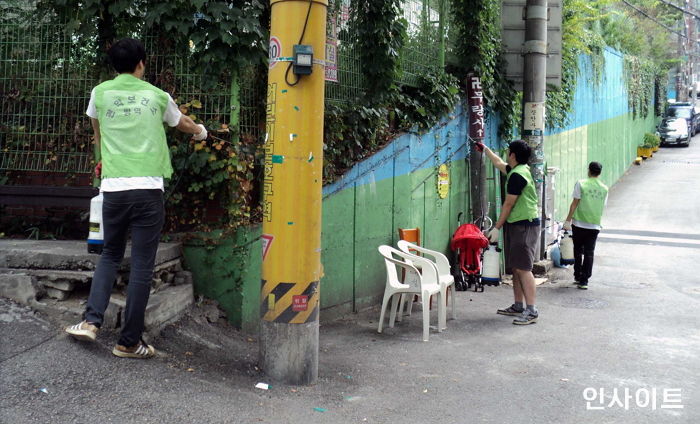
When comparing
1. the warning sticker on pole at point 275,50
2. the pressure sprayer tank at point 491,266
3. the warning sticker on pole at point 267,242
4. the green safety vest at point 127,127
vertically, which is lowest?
the pressure sprayer tank at point 491,266

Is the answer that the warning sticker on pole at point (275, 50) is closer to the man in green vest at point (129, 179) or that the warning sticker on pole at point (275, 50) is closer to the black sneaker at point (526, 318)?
the man in green vest at point (129, 179)

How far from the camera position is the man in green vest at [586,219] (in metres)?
10.2

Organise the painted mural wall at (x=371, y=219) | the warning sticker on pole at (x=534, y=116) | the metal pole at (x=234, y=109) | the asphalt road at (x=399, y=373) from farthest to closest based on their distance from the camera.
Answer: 1. the warning sticker on pole at (x=534, y=116)
2. the painted mural wall at (x=371, y=219)
3. the metal pole at (x=234, y=109)
4. the asphalt road at (x=399, y=373)

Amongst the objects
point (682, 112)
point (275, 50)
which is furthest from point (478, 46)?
point (682, 112)

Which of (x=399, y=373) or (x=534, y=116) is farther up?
(x=534, y=116)

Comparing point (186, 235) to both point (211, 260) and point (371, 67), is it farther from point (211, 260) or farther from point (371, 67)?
point (371, 67)

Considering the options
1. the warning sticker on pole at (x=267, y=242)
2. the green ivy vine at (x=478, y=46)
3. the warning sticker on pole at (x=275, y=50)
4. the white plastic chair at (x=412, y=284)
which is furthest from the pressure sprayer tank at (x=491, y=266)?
the warning sticker on pole at (x=275, y=50)

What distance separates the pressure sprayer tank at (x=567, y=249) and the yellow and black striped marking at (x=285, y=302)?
681 cm

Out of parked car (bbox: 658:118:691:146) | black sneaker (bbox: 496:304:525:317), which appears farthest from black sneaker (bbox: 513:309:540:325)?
parked car (bbox: 658:118:691:146)

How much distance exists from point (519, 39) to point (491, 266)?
379cm

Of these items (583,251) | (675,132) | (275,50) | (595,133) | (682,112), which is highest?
(682,112)

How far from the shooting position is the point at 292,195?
5035 millimetres

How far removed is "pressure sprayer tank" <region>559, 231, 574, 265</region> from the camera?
1098 cm

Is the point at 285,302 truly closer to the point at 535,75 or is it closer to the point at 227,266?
the point at 227,266
